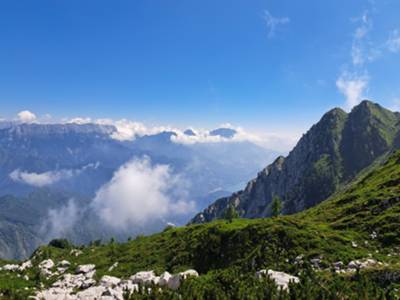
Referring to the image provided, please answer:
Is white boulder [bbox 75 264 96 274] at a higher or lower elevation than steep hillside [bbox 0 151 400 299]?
lower

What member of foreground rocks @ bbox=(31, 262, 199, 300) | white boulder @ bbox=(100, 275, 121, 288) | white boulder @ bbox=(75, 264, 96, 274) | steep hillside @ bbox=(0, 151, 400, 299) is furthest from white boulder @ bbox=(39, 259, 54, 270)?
white boulder @ bbox=(100, 275, 121, 288)

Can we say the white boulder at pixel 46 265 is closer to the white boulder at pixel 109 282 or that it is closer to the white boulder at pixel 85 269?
the white boulder at pixel 85 269

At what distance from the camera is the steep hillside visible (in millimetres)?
36531

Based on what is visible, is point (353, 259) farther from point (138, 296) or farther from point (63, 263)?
point (63, 263)

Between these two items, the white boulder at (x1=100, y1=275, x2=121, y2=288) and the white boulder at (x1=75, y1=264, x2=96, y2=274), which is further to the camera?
the white boulder at (x1=75, y1=264, x2=96, y2=274)

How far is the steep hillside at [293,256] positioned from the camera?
36.5 metres

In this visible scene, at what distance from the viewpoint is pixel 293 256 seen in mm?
60562

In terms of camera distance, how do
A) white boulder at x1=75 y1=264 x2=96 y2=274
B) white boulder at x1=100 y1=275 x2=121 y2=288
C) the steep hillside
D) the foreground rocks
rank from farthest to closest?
white boulder at x1=75 y1=264 x2=96 y2=274, white boulder at x1=100 y1=275 x2=121 y2=288, the foreground rocks, the steep hillside

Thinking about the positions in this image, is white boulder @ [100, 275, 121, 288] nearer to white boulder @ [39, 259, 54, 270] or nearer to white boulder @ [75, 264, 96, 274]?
white boulder @ [75, 264, 96, 274]

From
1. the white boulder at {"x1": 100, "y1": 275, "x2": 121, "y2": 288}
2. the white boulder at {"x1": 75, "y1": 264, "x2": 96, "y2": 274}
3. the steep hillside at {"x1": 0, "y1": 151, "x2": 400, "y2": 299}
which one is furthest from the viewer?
the white boulder at {"x1": 75, "y1": 264, "x2": 96, "y2": 274}

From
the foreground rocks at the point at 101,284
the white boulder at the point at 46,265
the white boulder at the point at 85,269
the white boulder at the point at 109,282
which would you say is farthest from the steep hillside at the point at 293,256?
the white boulder at the point at 109,282

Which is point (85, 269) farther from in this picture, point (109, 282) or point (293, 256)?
point (293, 256)

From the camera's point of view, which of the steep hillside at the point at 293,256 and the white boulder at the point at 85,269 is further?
the white boulder at the point at 85,269

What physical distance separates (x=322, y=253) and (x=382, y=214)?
1007 inches
